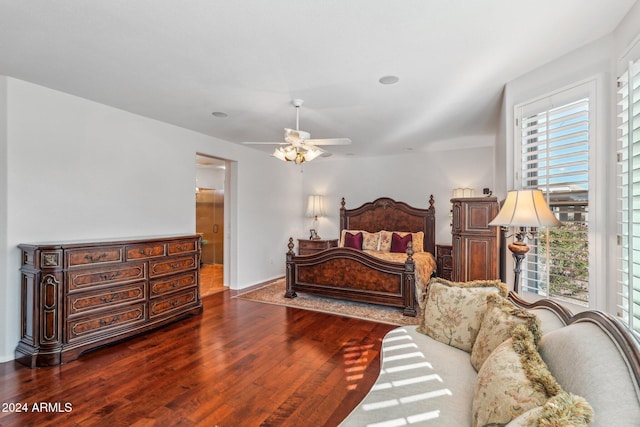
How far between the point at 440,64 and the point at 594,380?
2.36 m

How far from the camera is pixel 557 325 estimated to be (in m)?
1.56

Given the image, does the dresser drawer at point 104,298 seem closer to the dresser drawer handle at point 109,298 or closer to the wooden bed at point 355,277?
the dresser drawer handle at point 109,298

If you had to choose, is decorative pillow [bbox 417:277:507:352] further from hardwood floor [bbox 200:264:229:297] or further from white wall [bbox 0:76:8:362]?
hardwood floor [bbox 200:264:229:297]

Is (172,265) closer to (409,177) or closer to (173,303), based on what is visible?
(173,303)

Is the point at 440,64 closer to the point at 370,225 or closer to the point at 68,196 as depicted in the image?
the point at 68,196

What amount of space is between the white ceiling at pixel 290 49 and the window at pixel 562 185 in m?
0.45

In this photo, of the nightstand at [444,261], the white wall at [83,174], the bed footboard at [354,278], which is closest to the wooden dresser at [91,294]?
the white wall at [83,174]

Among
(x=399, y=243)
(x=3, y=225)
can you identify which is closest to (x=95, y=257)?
(x=3, y=225)

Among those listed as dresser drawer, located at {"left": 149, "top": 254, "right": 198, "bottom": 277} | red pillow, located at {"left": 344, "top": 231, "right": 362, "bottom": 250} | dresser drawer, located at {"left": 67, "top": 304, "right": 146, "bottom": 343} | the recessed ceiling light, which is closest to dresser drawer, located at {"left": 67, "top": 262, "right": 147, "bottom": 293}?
dresser drawer, located at {"left": 149, "top": 254, "right": 198, "bottom": 277}

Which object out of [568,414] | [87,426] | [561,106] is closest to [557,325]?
[568,414]

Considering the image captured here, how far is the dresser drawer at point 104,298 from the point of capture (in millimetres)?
2895

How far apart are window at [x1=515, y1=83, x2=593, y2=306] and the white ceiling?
17.6 inches

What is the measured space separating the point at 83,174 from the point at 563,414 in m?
4.20

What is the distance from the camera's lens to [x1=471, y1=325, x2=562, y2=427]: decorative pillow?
1.11 m
